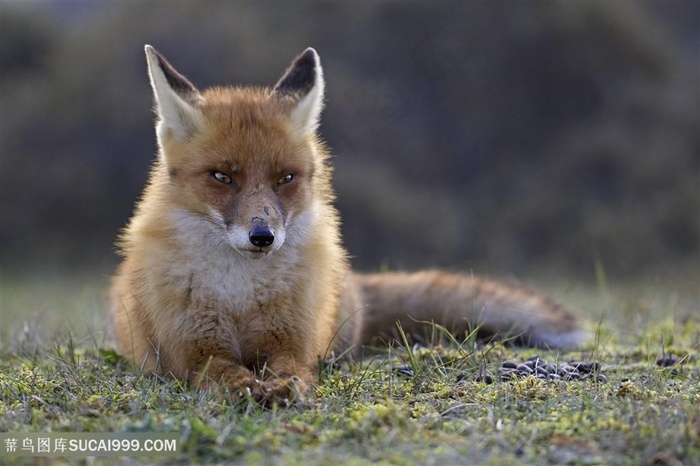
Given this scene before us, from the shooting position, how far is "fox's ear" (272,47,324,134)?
5.73 m

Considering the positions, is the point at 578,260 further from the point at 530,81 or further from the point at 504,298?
the point at 504,298

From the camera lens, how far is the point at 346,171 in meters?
18.5

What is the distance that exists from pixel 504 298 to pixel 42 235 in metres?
12.9

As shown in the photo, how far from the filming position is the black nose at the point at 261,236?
15.9 ft

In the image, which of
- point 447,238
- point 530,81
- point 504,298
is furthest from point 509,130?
point 504,298

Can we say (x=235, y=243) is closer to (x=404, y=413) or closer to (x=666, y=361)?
(x=404, y=413)

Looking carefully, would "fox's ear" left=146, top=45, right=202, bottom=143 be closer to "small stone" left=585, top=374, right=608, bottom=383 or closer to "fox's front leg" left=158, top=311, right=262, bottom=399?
"fox's front leg" left=158, top=311, right=262, bottom=399

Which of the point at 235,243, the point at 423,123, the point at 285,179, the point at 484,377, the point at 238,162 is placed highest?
the point at 238,162

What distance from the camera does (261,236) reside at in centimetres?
484

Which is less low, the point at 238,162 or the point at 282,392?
the point at 238,162

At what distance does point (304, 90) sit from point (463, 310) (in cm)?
232

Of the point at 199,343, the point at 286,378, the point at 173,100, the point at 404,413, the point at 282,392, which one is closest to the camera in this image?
the point at 404,413

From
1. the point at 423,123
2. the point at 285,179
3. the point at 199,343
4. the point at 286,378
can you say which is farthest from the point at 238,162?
the point at 423,123

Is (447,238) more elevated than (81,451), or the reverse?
(81,451)
